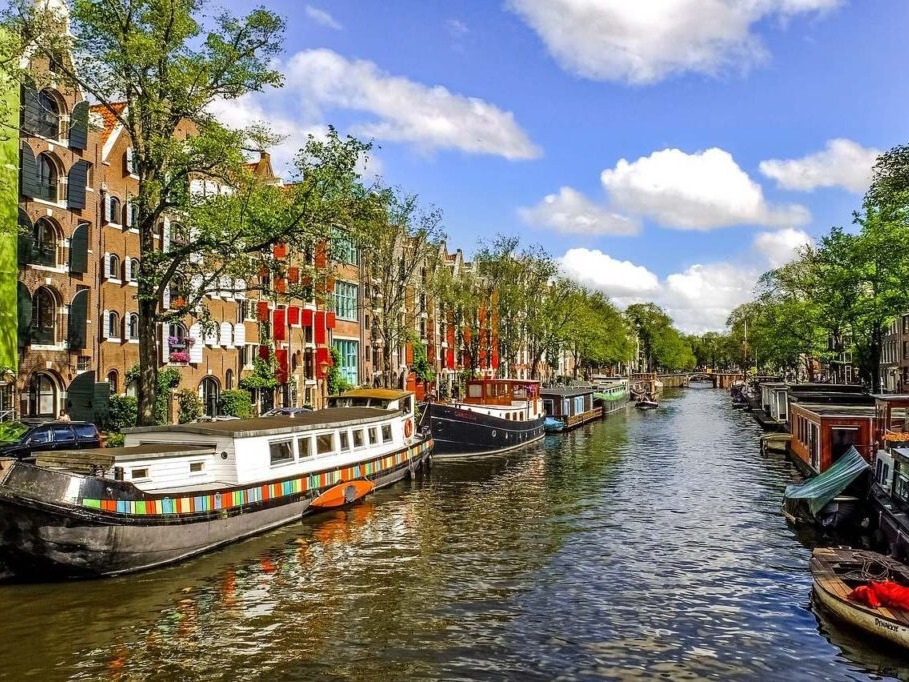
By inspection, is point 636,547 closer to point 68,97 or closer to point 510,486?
point 510,486

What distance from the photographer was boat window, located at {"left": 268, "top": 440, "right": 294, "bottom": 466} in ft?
83.0

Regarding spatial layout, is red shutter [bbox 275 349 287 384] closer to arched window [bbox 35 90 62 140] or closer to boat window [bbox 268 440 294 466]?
arched window [bbox 35 90 62 140]

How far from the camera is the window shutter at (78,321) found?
38219 millimetres

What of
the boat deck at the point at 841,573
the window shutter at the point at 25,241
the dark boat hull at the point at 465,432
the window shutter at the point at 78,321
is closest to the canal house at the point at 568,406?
the dark boat hull at the point at 465,432

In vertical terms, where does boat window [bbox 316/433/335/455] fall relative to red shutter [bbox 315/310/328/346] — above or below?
below

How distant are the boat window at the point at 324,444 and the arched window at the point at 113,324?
18.7 metres

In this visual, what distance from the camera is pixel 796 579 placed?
2000cm

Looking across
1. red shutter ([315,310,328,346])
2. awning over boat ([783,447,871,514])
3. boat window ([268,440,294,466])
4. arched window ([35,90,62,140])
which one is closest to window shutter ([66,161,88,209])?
arched window ([35,90,62,140])

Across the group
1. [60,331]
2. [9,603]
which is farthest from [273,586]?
[60,331]

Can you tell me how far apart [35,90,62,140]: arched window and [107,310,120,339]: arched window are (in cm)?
939

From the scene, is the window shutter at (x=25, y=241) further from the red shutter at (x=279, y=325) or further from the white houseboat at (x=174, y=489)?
the red shutter at (x=279, y=325)

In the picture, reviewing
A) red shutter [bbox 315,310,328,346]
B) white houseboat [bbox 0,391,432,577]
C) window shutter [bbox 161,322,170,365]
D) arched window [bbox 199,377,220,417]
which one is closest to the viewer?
white houseboat [bbox 0,391,432,577]

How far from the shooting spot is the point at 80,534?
18219 mm

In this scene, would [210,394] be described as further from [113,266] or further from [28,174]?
[28,174]
